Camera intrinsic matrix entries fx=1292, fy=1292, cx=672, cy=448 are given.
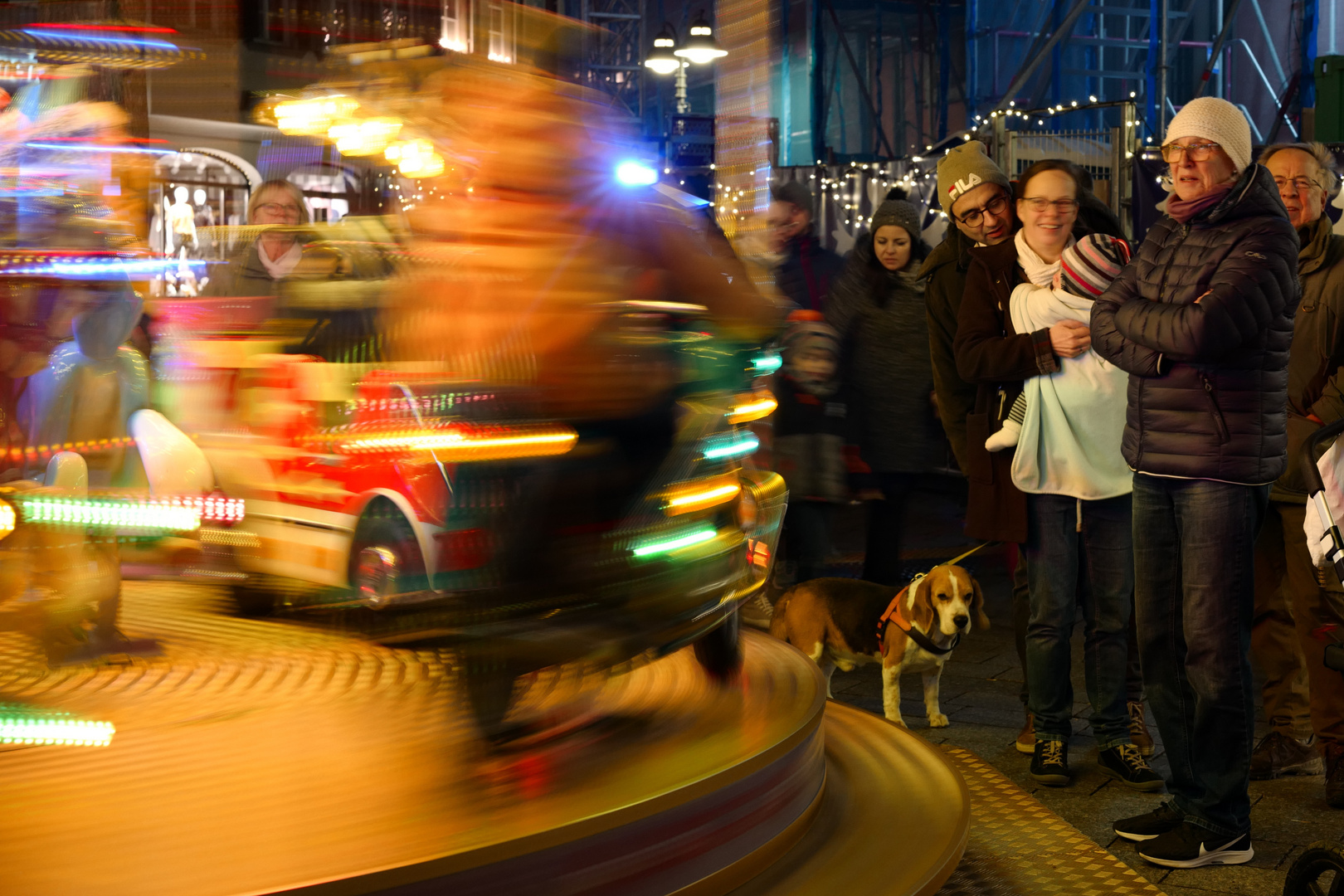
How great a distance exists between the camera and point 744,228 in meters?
2.95

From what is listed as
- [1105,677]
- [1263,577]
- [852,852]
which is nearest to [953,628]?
[1105,677]

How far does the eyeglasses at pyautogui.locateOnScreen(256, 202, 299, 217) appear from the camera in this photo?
427 cm

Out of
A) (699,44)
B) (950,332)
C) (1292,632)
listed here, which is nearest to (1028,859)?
(1292,632)

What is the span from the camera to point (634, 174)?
2262 millimetres

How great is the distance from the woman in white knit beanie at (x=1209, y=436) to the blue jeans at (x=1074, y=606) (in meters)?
0.56

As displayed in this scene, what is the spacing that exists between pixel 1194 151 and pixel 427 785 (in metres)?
2.47

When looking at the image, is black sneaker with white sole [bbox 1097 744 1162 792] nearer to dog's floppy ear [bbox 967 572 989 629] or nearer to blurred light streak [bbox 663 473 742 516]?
dog's floppy ear [bbox 967 572 989 629]

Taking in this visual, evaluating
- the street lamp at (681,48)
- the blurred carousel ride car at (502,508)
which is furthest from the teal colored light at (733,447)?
the street lamp at (681,48)

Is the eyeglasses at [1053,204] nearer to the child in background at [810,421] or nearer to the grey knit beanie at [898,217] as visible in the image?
the grey knit beanie at [898,217]

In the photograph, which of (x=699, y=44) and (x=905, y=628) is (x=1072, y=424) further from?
(x=699, y=44)

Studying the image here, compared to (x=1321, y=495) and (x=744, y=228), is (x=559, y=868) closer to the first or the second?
(x=744, y=228)

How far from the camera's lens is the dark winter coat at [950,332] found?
450cm

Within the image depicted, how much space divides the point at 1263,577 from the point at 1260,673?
3.85 feet

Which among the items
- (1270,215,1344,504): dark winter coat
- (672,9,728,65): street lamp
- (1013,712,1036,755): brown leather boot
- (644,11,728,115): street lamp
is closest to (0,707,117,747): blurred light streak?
(1013,712,1036,755): brown leather boot
